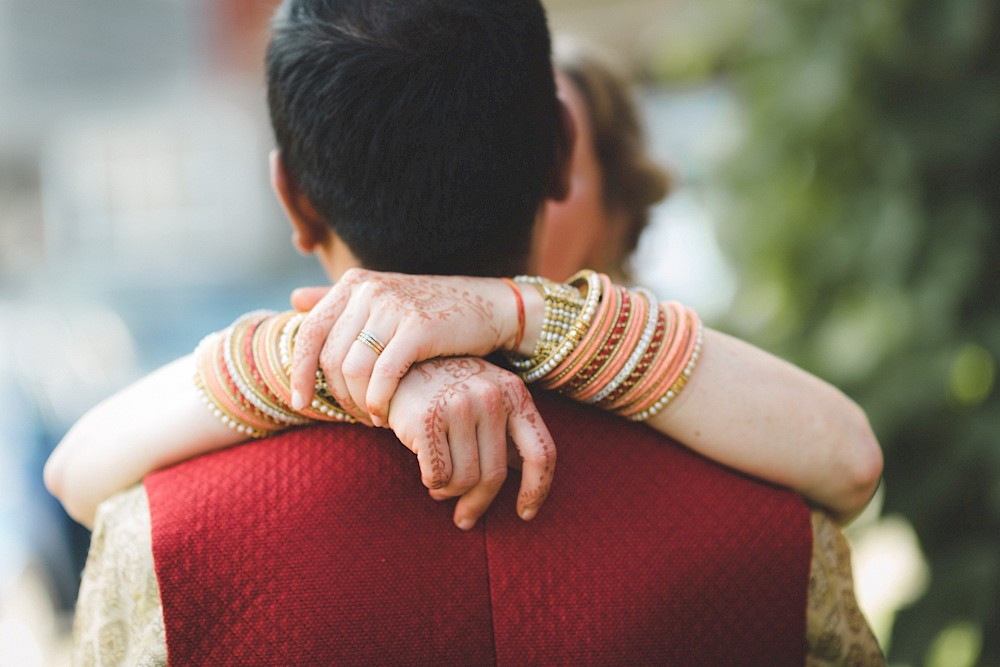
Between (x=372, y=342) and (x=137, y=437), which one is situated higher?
(x=372, y=342)

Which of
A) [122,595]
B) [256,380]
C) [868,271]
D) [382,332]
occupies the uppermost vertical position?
[382,332]

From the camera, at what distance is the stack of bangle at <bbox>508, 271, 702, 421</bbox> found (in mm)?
1049

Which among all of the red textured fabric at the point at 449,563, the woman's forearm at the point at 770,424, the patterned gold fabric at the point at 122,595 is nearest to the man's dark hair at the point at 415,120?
the woman's forearm at the point at 770,424

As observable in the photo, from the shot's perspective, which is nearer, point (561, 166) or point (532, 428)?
point (532, 428)

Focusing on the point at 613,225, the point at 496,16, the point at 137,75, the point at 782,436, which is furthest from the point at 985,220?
the point at 137,75

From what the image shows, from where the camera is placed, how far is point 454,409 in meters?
0.93

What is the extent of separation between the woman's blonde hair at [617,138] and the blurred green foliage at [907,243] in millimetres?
422

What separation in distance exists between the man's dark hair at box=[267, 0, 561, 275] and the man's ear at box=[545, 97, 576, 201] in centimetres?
8

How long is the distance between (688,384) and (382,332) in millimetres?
401

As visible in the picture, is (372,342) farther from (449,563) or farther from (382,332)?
(449,563)

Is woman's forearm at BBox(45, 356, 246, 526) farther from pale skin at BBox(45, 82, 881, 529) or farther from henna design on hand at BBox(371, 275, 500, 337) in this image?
henna design on hand at BBox(371, 275, 500, 337)

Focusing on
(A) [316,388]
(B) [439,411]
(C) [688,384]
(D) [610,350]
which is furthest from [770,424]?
(A) [316,388]

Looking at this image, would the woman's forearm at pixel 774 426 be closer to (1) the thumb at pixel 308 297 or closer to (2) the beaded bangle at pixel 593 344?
(2) the beaded bangle at pixel 593 344

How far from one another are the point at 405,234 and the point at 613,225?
1.59 m
